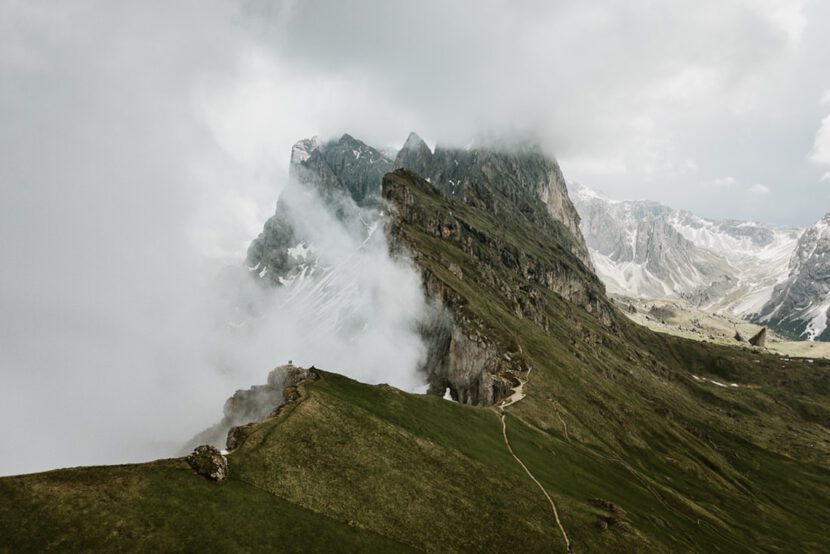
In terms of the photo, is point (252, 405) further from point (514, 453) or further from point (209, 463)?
point (209, 463)

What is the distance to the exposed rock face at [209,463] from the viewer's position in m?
58.3

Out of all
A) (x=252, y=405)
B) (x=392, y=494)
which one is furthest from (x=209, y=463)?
(x=252, y=405)

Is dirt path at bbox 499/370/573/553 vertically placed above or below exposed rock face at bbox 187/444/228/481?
below

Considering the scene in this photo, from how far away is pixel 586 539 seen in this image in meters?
76.0

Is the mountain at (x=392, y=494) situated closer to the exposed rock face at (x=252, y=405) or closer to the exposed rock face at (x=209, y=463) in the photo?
the exposed rock face at (x=209, y=463)

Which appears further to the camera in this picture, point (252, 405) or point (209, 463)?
point (252, 405)

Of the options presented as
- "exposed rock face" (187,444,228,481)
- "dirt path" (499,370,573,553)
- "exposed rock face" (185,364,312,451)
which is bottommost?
"dirt path" (499,370,573,553)

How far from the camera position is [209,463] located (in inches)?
2334

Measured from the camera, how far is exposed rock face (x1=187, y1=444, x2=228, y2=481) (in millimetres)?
58344

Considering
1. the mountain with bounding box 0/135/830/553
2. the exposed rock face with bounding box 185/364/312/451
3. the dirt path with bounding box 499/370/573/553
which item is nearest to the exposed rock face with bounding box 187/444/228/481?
the mountain with bounding box 0/135/830/553

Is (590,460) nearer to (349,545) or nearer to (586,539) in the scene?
(586,539)

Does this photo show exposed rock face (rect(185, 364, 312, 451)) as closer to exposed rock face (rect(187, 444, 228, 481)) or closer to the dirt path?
the dirt path

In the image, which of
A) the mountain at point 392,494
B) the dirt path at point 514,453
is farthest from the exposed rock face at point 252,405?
the dirt path at point 514,453

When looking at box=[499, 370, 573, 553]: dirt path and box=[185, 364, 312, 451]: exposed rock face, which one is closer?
box=[499, 370, 573, 553]: dirt path
